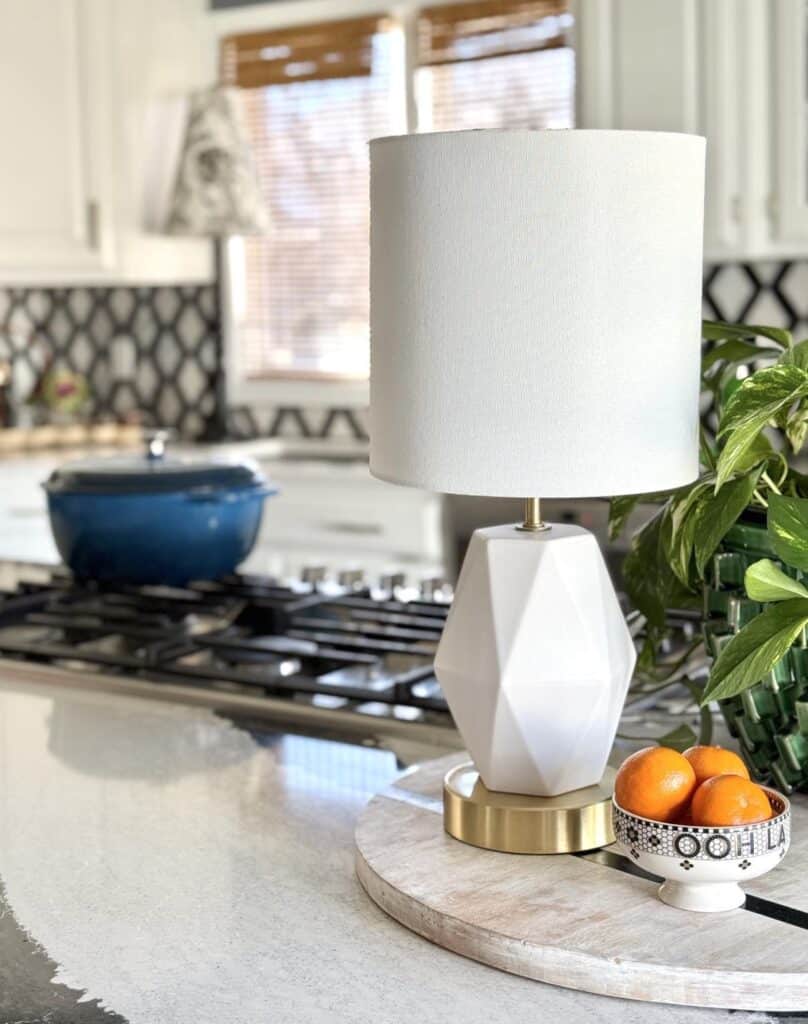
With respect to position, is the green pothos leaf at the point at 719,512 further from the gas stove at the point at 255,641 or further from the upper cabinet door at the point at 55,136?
the upper cabinet door at the point at 55,136

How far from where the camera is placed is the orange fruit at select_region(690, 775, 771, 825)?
35.2 inches

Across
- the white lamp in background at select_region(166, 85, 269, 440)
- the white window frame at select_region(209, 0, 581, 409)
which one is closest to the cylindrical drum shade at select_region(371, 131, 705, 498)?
the white window frame at select_region(209, 0, 581, 409)

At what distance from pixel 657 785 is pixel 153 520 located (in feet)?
3.50

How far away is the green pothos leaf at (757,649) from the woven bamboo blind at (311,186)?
3352mm

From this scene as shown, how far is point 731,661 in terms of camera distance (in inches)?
38.2

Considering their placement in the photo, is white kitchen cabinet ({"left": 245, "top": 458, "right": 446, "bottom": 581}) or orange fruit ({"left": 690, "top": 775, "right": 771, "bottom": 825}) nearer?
orange fruit ({"left": 690, "top": 775, "right": 771, "bottom": 825})

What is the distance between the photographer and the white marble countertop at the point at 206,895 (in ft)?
2.76

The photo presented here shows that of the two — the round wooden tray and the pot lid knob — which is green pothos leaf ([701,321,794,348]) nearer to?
the round wooden tray

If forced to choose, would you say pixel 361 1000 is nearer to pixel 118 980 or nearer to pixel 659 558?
pixel 118 980

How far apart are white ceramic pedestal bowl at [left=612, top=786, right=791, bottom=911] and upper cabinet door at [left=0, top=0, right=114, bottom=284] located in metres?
3.57

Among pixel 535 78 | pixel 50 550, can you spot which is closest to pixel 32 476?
pixel 50 550

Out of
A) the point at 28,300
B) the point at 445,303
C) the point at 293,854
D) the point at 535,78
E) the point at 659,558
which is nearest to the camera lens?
the point at 445,303

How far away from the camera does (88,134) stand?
13.8ft

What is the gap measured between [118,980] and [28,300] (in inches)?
169
